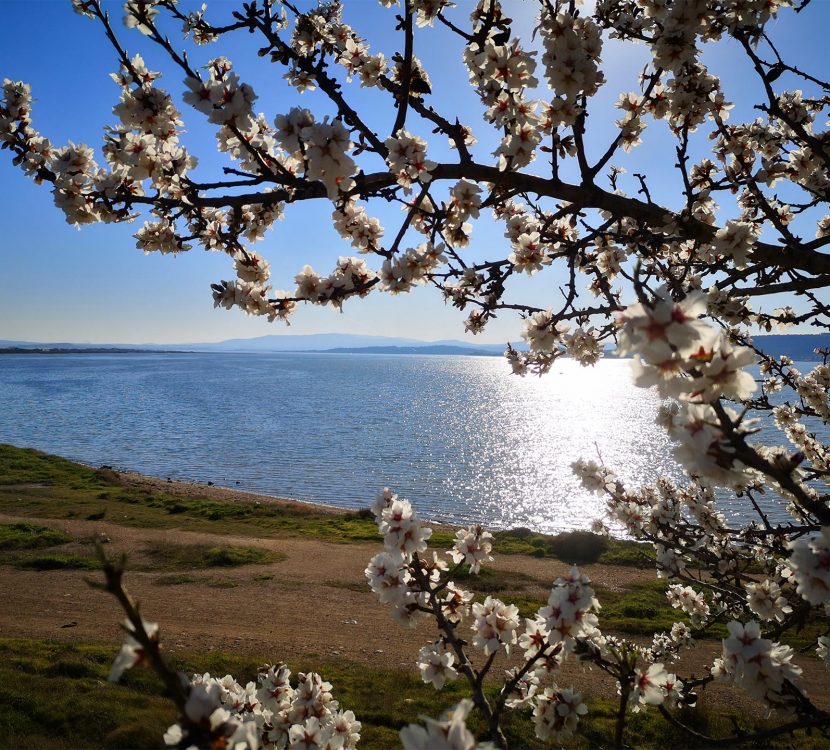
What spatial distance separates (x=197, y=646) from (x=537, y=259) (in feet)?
34.8

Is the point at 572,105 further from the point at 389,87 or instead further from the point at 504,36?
the point at 389,87

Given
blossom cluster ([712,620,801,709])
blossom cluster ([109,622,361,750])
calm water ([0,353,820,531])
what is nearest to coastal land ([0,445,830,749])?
blossom cluster ([712,620,801,709])

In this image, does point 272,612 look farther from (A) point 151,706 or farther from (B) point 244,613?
(A) point 151,706

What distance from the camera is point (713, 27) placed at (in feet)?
12.6

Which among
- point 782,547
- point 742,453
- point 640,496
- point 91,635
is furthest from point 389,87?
point 91,635

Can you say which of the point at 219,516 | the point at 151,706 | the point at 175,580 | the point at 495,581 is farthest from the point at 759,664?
the point at 219,516

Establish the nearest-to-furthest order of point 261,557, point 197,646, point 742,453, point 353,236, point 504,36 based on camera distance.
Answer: point 742,453 → point 504,36 → point 353,236 → point 197,646 → point 261,557

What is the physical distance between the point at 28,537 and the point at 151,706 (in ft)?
49.4

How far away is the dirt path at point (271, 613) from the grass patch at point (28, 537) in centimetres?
94

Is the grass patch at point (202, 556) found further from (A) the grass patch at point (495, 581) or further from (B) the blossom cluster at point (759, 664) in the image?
(B) the blossom cluster at point (759, 664)

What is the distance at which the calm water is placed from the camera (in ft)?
120

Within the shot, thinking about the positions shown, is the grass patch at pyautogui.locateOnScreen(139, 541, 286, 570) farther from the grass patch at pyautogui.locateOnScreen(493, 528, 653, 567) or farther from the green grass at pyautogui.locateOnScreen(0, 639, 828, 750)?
the grass patch at pyautogui.locateOnScreen(493, 528, 653, 567)

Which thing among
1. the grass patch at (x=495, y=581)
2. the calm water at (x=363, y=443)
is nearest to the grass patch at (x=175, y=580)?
the grass patch at (x=495, y=581)

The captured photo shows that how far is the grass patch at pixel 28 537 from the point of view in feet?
60.1
